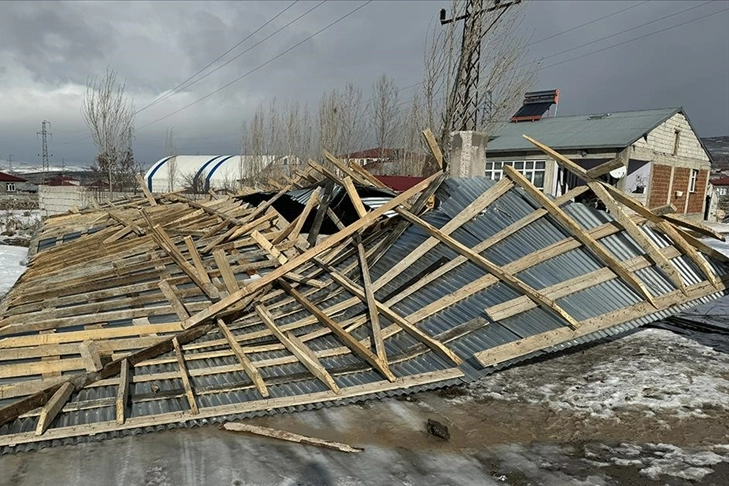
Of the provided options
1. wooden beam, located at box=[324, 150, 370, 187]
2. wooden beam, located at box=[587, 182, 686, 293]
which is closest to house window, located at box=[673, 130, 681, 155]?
wooden beam, located at box=[324, 150, 370, 187]

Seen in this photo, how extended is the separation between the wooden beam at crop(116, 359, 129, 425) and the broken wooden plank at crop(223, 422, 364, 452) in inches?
35.5

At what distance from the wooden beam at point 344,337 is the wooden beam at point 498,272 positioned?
192 cm

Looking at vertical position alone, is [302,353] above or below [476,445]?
above

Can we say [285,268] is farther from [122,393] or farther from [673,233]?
[673,233]

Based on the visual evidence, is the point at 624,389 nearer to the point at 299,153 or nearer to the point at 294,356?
the point at 294,356

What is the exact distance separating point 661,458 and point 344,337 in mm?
3325

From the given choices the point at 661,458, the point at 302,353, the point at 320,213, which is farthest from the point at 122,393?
the point at 320,213

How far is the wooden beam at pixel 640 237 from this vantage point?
6324 millimetres

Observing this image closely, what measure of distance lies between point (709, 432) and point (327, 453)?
382cm

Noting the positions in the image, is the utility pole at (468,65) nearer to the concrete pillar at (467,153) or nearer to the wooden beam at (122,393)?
the concrete pillar at (467,153)

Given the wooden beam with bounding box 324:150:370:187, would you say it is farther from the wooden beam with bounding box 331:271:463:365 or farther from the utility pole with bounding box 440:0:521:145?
the utility pole with bounding box 440:0:521:145

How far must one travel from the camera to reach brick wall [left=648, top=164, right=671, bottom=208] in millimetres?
21906

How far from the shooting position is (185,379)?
15.3ft

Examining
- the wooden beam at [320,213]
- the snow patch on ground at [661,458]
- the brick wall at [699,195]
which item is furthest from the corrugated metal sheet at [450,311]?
the brick wall at [699,195]
